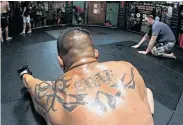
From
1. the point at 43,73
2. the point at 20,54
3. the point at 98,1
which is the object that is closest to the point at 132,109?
the point at 43,73

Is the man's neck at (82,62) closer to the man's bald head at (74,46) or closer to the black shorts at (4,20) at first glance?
the man's bald head at (74,46)

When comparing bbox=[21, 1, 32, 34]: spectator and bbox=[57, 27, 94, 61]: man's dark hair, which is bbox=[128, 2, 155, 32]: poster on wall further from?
bbox=[57, 27, 94, 61]: man's dark hair

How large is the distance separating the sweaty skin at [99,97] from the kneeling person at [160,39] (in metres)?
3.51

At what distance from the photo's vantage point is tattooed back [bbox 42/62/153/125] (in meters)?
1.32

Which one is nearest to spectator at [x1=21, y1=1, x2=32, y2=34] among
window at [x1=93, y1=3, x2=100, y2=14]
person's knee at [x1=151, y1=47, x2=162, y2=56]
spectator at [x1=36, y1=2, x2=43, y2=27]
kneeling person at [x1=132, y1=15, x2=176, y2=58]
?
spectator at [x1=36, y1=2, x2=43, y2=27]

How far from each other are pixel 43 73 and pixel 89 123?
2.70 m

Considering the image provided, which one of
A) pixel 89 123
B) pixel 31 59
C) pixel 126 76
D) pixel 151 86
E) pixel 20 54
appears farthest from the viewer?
pixel 20 54

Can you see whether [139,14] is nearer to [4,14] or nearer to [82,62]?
[4,14]

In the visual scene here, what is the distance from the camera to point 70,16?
8.17 metres

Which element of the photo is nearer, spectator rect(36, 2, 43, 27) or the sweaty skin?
the sweaty skin

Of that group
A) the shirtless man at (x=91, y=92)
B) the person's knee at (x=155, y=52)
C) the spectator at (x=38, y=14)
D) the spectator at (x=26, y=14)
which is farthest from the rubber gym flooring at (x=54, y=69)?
the shirtless man at (x=91, y=92)

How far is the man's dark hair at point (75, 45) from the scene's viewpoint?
5.13 feet

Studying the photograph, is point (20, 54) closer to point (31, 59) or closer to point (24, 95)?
point (31, 59)

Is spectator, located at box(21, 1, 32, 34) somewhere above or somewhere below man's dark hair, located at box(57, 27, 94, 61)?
above
